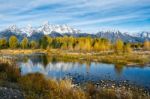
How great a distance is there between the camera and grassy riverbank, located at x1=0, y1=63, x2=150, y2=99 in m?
12.9

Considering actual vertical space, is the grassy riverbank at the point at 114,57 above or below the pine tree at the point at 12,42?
below

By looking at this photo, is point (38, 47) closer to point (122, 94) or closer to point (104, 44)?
point (104, 44)

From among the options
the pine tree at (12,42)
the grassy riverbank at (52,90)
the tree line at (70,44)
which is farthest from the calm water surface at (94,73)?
the pine tree at (12,42)

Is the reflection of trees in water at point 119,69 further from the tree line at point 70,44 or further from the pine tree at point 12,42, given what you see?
the pine tree at point 12,42

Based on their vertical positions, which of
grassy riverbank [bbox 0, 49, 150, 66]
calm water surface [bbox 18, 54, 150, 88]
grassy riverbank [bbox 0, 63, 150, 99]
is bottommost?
grassy riverbank [bbox 0, 49, 150, 66]

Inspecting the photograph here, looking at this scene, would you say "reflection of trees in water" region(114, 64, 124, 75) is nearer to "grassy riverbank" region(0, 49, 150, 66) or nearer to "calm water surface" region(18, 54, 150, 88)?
"calm water surface" region(18, 54, 150, 88)

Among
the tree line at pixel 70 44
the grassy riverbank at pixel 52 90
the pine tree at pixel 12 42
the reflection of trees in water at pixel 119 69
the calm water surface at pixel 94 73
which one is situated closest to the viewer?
the grassy riverbank at pixel 52 90

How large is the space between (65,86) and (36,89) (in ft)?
5.90

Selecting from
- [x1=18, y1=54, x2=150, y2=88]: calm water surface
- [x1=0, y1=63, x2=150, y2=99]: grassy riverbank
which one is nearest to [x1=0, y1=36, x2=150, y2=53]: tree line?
[x1=18, y1=54, x2=150, y2=88]: calm water surface

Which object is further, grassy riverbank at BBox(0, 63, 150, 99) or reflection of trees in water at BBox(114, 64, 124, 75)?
reflection of trees in water at BBox(114, 64, 124, 75)

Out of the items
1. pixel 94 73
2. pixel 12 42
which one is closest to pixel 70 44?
pixel 12 42

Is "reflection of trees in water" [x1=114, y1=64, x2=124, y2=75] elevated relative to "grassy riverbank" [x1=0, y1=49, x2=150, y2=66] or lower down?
elevated

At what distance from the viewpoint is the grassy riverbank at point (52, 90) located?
12930 mm

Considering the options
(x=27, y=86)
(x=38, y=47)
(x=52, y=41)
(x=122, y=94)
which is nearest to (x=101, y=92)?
(x=122, y=94)
